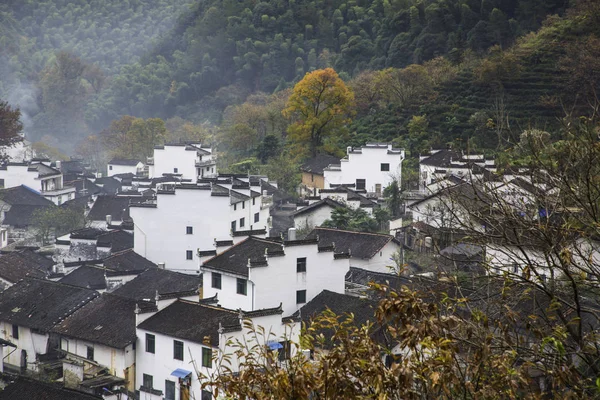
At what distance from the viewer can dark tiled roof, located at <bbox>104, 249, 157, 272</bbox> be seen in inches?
1100

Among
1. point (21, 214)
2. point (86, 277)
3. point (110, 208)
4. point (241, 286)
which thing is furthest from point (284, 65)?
point (241, 286)

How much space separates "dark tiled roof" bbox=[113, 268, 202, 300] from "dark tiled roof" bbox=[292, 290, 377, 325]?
13.8ft

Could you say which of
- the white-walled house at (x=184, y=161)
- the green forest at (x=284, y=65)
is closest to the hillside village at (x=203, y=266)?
the white-walled house at (x=184, y=161)

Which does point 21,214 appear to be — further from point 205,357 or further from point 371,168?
point 205,357

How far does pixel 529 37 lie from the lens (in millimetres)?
46531

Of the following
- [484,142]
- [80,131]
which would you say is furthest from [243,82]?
[484,142]

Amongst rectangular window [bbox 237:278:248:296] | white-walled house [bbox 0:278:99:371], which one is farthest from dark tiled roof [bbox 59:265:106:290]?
rectangular window [bbox 237:278:248:296]

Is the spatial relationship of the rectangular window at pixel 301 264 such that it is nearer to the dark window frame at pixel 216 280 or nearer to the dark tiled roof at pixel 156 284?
the dark window frame at pixel 216 280

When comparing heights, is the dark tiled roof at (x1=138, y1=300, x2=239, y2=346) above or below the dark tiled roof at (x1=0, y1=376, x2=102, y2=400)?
above

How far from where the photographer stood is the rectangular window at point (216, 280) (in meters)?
21.5

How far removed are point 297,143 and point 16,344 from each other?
24272mm

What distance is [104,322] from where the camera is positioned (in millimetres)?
20500

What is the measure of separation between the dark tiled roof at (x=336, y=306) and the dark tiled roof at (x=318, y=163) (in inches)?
759

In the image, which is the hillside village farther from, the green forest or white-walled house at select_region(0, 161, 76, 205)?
the green forest
